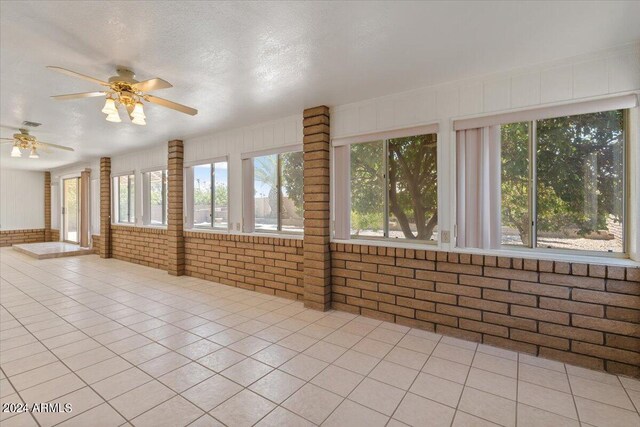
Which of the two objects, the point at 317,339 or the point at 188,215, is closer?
the point at 317,339

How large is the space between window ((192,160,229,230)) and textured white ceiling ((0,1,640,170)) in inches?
83.0

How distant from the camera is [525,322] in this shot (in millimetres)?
2713

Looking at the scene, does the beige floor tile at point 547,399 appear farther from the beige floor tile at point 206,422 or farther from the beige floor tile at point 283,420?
Result: the beige floor tile at point 206,422

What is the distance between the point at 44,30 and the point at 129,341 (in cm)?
268

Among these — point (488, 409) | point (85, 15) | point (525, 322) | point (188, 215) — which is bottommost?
point (488, 409)

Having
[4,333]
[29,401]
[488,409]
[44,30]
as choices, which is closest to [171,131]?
[44,30]

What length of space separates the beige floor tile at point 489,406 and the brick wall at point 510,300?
0.89 m

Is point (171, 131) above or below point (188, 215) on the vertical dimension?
above

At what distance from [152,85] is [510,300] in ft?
12.1

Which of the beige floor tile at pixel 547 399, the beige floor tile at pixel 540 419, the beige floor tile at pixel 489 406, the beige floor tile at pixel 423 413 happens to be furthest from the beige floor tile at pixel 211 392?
the beige floor tile at pixel 547 399

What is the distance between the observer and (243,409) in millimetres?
1982

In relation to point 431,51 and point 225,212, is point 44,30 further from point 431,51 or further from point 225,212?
point 225,212

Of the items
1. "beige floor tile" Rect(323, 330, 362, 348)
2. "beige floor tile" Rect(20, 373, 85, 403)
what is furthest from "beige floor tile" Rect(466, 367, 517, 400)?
"beige floor tile" Rect(20, 373, 85, 403)

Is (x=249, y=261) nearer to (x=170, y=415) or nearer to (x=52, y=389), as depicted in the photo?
(x=52, y=389)
